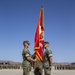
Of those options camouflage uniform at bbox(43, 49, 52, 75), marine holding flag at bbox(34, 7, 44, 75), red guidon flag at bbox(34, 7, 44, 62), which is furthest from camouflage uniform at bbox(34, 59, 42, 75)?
red guidon flag at bbox(34, 7, 44, 62)

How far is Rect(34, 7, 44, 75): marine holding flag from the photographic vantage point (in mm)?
12875

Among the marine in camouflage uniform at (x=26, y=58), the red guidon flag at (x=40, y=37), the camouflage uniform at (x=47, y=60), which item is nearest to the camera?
the marine in camouflage uniform at (x=26, y=58)

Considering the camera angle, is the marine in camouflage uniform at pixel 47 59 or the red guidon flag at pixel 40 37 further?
the red guidon flag at pixel 40 37

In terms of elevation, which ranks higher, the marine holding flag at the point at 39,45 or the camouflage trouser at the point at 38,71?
the marine holding flag at the point at 39,45

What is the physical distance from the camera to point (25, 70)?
12.6 m

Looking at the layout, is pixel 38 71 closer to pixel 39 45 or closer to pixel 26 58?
pixel 26 58

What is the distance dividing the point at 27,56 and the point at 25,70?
1.92 ft

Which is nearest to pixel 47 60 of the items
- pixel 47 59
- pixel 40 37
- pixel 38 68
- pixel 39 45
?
pixel 47 59

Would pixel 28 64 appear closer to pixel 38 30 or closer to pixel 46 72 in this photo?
pixel 46 72

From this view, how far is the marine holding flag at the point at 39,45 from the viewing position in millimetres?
12875

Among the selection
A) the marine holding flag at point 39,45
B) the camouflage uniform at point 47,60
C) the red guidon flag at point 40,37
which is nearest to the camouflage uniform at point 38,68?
the marine holding flag at point 39,45

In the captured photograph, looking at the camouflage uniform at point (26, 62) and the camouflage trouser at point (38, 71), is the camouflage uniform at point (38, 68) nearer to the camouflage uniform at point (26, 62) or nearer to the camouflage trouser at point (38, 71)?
the camouflage trouser at point (38, 71)

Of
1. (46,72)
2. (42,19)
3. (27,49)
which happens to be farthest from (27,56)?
(42,19)

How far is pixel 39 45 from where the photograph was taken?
44.3 ft
